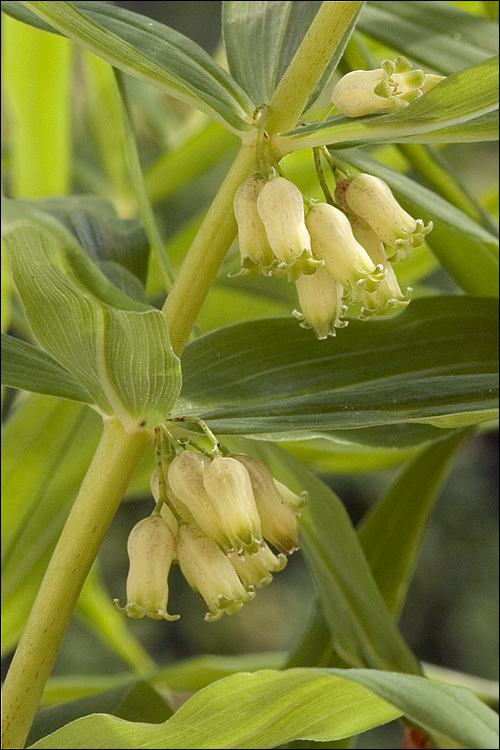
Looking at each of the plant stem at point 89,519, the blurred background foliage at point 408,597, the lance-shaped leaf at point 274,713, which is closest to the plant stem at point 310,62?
the plant stem at point 89,519

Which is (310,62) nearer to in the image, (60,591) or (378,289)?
(378,289)

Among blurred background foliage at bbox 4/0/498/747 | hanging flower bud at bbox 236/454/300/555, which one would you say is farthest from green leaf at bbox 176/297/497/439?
blurred background foliage at bbox 4/0/498/747

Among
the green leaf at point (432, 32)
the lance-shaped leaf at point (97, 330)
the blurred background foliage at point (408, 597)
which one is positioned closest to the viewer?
the lance-shaped leaf at point (97, 330)

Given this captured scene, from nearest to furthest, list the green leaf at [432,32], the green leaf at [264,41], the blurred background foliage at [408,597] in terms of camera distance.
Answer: the green leaf at [264,41] < the green leaf at [432,32] < the blurred background foliage at [408,597]

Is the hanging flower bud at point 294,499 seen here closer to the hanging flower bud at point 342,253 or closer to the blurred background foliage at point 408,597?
the hanging flower bud at point 342,253

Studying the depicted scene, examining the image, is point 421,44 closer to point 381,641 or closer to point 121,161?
point 381,641

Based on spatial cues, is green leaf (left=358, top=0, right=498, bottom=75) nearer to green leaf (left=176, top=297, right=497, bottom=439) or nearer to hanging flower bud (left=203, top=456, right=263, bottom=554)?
green leaf (left=176, top=297, right=497, bottom=439)

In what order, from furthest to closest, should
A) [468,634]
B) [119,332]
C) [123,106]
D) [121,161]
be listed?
[468,634]
[121,161]
[123,106]
[119,332]

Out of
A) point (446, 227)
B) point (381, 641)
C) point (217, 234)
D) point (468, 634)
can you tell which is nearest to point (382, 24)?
point (446, 227)
